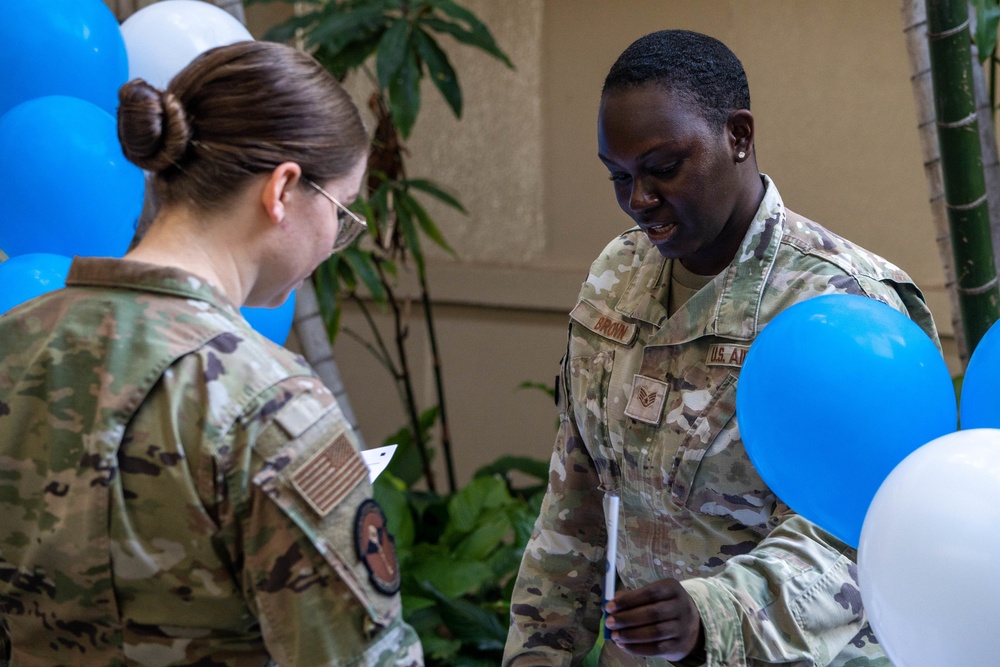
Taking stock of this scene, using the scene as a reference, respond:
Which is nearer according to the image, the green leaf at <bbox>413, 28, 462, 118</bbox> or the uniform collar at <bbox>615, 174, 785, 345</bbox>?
the uniform collar at <bbox>615, 174, 785, 345</bbox>

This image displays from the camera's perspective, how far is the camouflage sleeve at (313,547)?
0.79 meters

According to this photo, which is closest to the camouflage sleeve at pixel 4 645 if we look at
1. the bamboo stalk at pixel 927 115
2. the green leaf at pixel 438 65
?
the bamboo stalk at pixel 927 115

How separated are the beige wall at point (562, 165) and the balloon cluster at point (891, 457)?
2024 mm

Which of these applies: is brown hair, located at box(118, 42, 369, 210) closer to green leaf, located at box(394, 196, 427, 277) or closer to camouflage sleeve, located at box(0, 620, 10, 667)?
camouflage sleeve, located at box(0, 620, 10, 667)

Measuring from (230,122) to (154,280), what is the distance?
14cm

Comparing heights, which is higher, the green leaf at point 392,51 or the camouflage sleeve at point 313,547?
the green leaf at point 392,51

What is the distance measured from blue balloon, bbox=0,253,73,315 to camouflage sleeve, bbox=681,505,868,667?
94 cm

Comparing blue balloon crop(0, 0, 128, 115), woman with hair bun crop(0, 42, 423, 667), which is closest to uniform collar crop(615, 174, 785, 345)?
woman with hair bun crop(0, 42, 423, 667)

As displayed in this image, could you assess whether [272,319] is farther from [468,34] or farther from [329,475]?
[468,34]

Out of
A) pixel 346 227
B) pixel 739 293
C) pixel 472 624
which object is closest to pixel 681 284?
pixel 739 293

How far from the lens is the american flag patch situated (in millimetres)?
788

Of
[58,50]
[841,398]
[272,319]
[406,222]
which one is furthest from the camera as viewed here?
[406,222]

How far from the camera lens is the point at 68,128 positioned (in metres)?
1.52

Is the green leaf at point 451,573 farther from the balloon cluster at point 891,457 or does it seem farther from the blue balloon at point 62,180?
the balloon cluster at point 891,457
